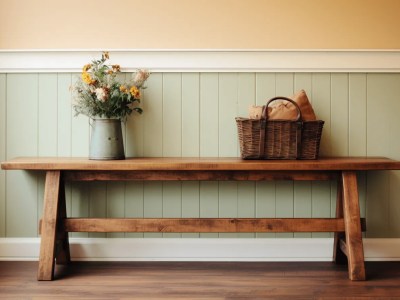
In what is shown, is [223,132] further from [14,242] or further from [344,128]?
[14,242]

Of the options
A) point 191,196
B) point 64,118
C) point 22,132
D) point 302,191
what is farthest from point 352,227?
point 22,132

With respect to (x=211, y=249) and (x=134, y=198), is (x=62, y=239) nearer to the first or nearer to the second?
(x=134, y=198)

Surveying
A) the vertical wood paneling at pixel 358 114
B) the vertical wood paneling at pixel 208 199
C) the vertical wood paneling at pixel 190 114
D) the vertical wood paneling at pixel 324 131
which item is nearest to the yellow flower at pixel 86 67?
the vertical wood paneling at pixel 190 114

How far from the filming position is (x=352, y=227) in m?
2.36

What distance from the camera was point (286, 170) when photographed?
2.40m

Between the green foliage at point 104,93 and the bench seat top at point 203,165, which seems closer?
the bench seat top at point 203,165

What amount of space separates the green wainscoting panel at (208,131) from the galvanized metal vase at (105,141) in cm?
21

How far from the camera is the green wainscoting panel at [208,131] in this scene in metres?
2.72

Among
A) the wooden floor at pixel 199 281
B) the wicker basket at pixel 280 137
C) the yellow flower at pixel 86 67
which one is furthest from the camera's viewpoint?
the yellow flower at pixel 86 67

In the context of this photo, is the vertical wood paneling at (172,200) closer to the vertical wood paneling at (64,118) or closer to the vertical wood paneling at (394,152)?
the vertical wood paneling at (64,118)

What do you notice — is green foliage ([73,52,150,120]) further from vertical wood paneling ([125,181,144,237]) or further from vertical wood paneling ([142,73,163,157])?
vertical wood paneling ([125,181,144,237])

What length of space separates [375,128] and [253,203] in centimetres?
83

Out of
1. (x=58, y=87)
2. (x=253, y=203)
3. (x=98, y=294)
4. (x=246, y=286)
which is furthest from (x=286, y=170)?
(x=58, y=87)

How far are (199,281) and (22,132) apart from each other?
1.33m
